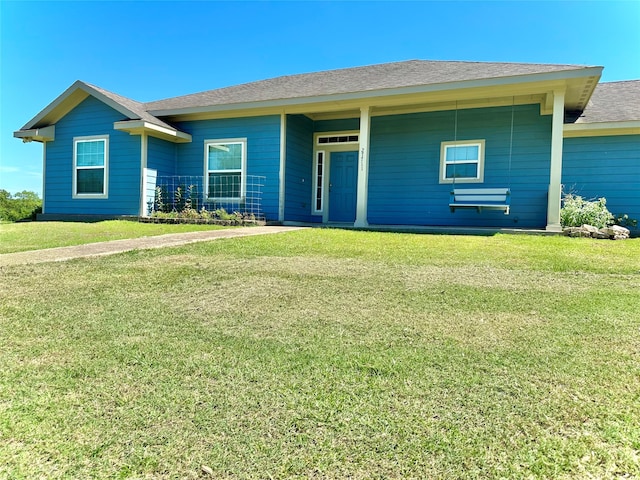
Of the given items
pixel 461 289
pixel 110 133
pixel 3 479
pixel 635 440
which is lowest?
pixel 3 479

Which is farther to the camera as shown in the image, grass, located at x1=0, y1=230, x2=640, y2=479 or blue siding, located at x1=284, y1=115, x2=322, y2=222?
blue siding, located at x1=284, y1=115, x2=322, y2=222

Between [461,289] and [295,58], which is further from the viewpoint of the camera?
[295,58]

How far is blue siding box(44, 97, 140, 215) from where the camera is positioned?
10.7m

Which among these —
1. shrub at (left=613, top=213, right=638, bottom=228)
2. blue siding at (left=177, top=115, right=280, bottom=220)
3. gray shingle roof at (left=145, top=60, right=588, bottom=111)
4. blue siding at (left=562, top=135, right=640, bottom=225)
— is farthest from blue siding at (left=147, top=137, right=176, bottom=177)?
shrub at (left=613, top=213, right=638, bottom=228)

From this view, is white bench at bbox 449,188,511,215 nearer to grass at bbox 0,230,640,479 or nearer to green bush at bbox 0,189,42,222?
grass at bbox 0,230,640,479

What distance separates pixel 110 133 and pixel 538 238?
10611mm

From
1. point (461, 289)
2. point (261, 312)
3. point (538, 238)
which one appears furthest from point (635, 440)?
point (538, 238)

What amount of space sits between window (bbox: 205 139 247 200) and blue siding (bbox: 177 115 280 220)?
160 millimetres

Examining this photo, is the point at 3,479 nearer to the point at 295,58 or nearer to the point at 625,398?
the point at 625,398

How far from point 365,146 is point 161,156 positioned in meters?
5.59

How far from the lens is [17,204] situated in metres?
22.1

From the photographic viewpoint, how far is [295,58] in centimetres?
1895

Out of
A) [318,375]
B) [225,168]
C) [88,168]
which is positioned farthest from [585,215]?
[88,168]

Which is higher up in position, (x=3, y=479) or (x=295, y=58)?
(x=295, y=58)
